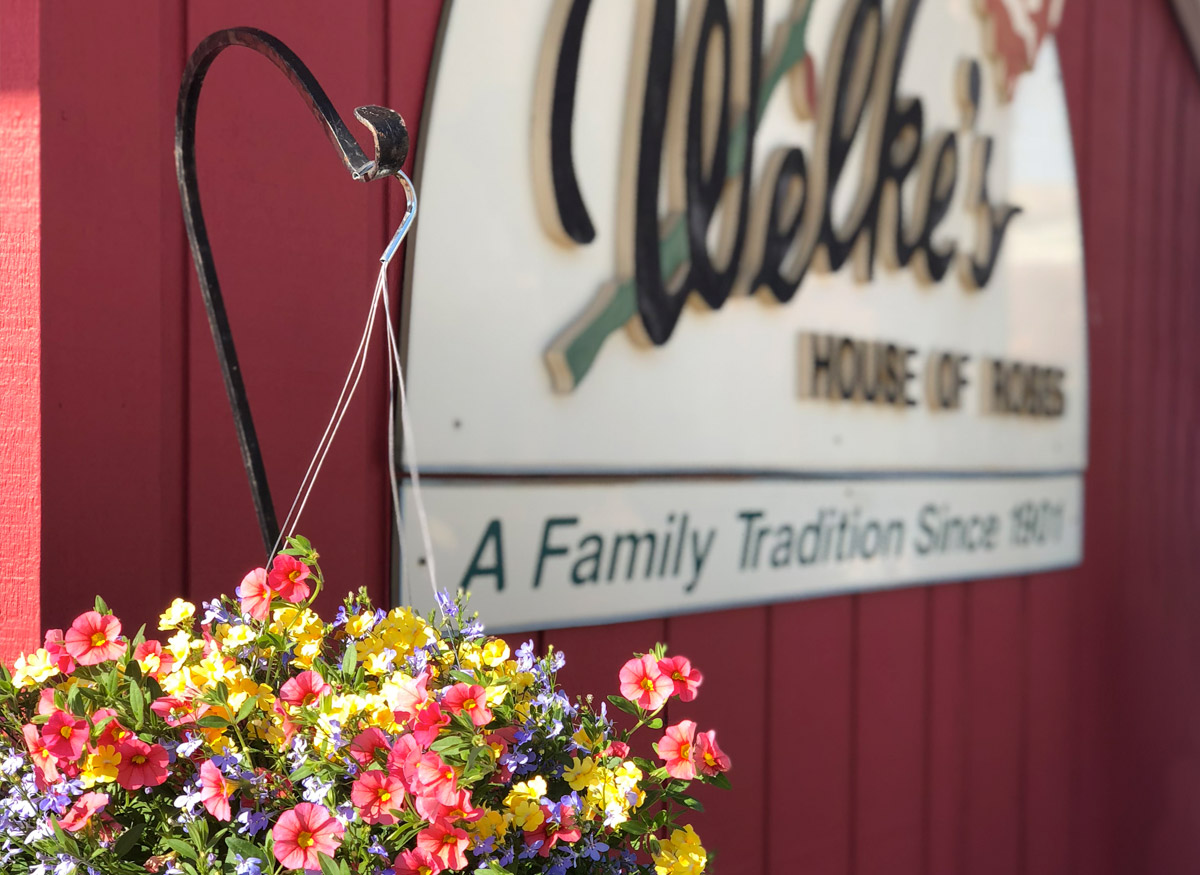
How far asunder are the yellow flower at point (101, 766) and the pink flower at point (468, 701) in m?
0.20

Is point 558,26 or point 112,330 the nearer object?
point 112,330

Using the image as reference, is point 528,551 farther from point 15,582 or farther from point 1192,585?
point 1192,585

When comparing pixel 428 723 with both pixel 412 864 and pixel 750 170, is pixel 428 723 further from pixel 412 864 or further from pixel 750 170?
pixel 750 170

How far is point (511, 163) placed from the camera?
4.53ft

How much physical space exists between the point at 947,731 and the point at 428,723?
171 cm

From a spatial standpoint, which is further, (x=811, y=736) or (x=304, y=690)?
(x=811, y=736)

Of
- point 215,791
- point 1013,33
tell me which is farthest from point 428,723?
point 1013,33

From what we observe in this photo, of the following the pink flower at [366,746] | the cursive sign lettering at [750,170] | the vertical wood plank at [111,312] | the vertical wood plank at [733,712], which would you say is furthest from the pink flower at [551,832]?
the vertical wood plank at [733,712]

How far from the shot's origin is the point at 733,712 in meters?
1.71

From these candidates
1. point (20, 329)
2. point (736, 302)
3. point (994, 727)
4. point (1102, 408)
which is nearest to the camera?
point (20, 329)

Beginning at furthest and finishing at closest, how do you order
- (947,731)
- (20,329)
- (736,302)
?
(947,731), (736,302), (20,329)

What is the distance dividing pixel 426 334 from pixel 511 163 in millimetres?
234

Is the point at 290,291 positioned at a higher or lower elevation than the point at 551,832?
higher

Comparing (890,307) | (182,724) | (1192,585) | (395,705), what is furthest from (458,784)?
(1192,585)
